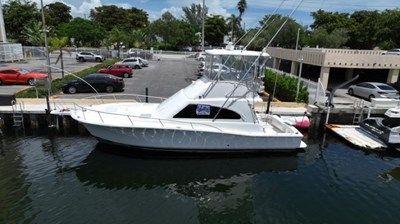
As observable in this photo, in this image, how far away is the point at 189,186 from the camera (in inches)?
543

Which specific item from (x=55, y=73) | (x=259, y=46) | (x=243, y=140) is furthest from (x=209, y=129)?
(x=259, y=46)

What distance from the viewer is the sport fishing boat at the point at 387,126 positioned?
1755 cm

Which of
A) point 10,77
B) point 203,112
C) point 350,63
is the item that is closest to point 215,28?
point 350,63

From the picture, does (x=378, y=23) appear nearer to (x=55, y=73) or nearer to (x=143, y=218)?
(x=55, y=73)

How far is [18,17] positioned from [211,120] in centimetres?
7029

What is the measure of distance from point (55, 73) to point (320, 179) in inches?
1188

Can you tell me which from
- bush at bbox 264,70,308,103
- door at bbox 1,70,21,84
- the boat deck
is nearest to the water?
the boat deck

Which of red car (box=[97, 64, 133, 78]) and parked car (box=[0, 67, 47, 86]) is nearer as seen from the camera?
parked car (box=[0, 67, 47, 86])

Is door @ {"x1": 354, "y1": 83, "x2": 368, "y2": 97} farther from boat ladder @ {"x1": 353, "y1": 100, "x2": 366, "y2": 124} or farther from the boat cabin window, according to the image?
the boat cabin window

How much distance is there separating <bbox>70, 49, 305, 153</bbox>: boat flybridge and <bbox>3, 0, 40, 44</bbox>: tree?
6500 centimetres

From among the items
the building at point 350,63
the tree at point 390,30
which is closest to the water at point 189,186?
the building at point 350,63

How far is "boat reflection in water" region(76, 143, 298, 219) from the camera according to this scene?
42.9 feet

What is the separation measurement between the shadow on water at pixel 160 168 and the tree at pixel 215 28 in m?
73.4

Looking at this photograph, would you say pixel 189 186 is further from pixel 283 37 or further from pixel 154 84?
pixel 283 37
